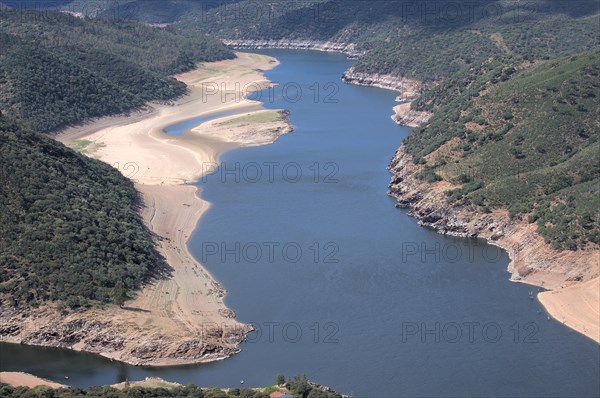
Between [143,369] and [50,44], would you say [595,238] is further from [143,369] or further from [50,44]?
[50,44]

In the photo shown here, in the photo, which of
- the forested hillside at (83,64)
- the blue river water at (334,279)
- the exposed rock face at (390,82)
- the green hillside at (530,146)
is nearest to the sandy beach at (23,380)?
the blue river water at (334,279)

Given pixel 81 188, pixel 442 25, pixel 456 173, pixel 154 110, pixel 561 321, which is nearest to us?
pixel 561 321

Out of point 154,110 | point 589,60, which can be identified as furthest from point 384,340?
point 154,110

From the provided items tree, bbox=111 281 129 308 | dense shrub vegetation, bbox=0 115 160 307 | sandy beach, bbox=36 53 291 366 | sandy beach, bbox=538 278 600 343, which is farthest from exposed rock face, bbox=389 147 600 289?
tree, bbox=111 281 129 308

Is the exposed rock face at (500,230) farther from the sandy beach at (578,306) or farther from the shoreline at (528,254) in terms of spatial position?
the sandy beach at (578,306)

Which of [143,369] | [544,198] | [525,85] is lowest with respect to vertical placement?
[143,369]

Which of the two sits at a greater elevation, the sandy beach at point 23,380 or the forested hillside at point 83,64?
the forested hillside at point 83,64

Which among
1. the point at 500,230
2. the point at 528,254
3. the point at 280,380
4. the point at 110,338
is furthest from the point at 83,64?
the point at 280,380
